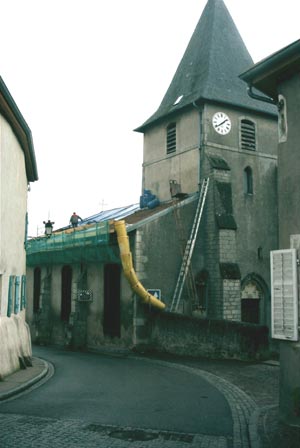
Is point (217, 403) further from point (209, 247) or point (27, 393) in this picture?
point (209, 247)

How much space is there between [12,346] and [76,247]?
9541 millimetres

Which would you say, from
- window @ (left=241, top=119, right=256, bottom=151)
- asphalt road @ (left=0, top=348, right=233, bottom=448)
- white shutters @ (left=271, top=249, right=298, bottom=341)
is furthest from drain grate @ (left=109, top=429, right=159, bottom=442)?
window @ (left=241, top=119, right=256, bottom=151)

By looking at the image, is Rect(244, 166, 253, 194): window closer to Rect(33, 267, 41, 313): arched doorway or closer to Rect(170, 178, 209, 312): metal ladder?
Rect(170, 178, 209, 312): metal ladder

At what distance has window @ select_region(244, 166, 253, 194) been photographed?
2538 cm

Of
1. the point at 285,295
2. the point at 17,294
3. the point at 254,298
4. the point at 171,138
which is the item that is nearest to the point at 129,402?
the point at 285,295

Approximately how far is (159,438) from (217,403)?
125 inches

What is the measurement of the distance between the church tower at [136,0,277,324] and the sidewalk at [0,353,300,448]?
17.8 ft

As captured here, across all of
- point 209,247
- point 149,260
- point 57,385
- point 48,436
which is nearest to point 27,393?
point 57,385

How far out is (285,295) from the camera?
29.6 ft

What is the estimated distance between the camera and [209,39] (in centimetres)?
2867

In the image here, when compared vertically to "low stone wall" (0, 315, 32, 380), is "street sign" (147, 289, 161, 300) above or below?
above

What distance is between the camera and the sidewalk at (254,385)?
7.89 meters

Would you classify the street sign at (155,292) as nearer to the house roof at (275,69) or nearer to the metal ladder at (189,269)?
the metal ladder at (189,269)

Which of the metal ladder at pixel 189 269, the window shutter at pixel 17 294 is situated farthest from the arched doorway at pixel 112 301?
the window shutter at pixel 17 294
